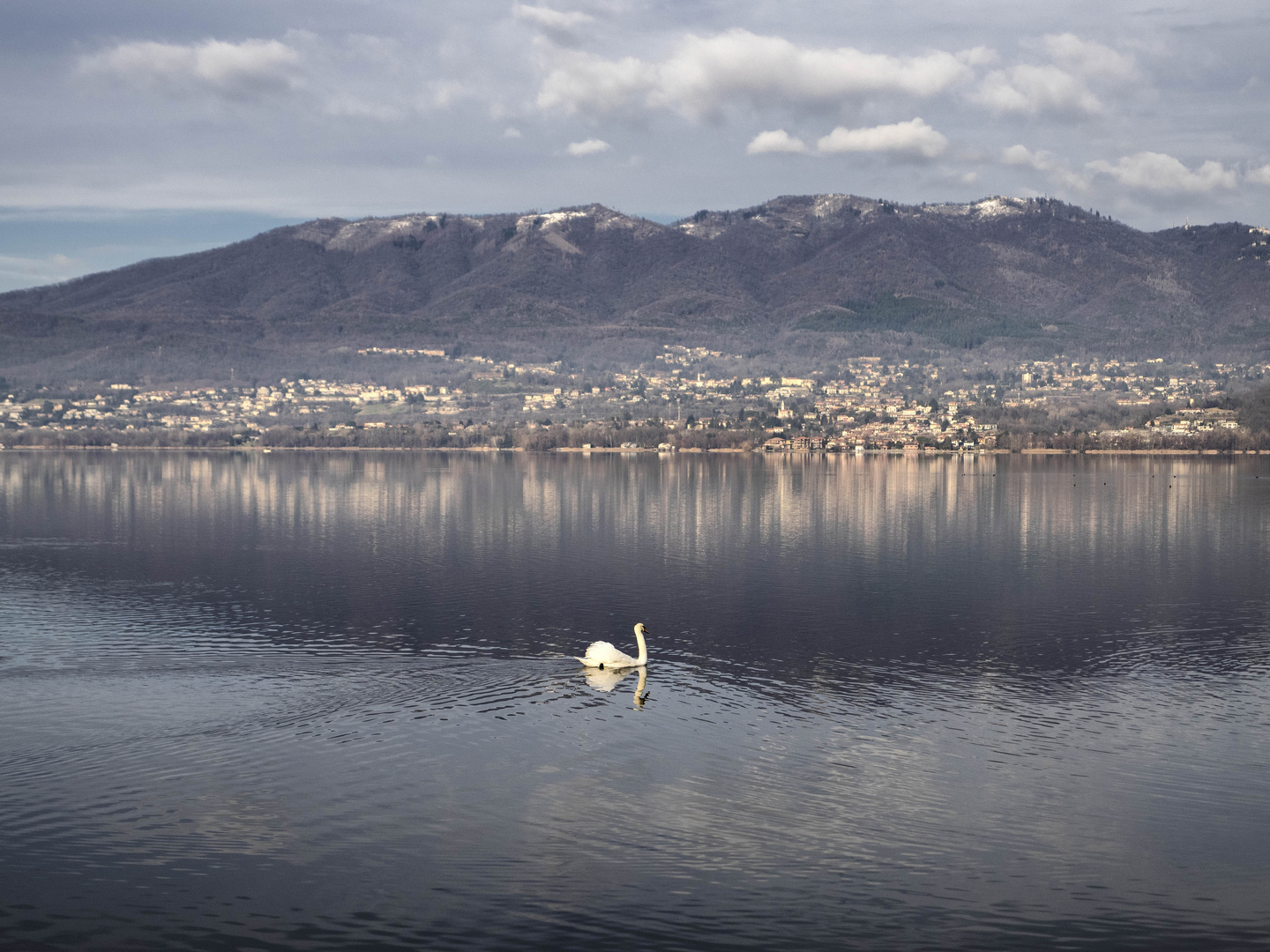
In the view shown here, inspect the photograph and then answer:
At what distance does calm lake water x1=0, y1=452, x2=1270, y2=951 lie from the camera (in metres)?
16.5

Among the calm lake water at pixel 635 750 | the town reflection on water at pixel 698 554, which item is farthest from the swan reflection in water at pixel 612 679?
the town reflection on water at pixel 698 554

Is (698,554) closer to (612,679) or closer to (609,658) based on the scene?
(609,658)

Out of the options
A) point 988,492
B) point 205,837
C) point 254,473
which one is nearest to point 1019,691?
point 205,837

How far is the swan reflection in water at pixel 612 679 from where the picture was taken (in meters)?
28.8

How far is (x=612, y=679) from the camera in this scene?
2986 centimetres

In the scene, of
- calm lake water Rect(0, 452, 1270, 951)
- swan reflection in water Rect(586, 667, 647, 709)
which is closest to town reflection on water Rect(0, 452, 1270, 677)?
calm lake water Rect(0, 452, 1270, 951)

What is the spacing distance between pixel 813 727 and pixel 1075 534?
4285 cm

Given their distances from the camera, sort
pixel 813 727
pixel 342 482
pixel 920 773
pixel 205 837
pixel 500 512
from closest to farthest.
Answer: pixel 205 837 → pixel 920 773 → pixel 813 727 → pixel 500 512 → pixel 342 482

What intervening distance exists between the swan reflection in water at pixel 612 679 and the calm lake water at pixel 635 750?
12 cm

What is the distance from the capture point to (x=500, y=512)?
7525 cm

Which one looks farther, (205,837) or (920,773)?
(920,773)

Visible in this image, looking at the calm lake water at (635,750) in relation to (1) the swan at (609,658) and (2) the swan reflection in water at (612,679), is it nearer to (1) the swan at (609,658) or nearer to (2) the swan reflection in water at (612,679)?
(2) the swan reflection in water at (612,679)

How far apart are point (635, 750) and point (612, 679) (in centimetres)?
615

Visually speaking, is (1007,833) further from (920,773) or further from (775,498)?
(775,498)
